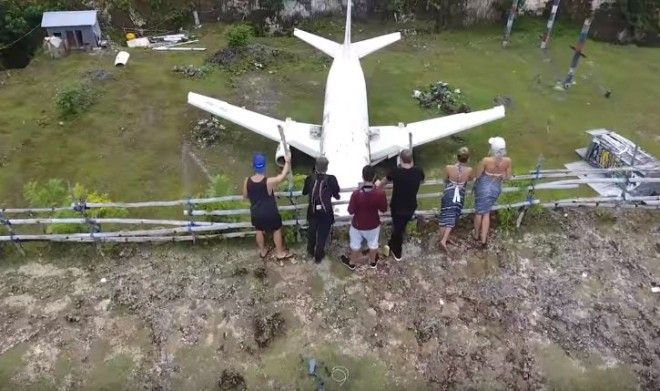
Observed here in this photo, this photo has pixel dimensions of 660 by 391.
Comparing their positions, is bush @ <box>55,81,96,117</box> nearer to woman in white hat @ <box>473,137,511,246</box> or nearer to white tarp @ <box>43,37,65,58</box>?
white tarp @ <box>43,37,65,58</box>

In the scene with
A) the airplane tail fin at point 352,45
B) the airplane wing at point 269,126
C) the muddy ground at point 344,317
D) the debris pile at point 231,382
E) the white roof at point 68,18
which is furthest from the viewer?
the white roof at point 68,18

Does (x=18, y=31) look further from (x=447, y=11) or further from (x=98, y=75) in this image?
(x=447, y=11)

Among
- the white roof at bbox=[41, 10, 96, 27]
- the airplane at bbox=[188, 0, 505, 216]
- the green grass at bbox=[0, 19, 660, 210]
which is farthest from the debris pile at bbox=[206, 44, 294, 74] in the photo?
the white roof at bbox=[41, 10, 96, 27]

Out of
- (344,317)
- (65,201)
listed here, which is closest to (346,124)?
(344,317)

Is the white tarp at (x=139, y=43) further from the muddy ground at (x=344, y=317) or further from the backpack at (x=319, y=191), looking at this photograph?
the backpack at (x=319, y=191)

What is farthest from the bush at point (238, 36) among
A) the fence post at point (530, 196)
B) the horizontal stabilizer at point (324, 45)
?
the fence post at point (530, 196)

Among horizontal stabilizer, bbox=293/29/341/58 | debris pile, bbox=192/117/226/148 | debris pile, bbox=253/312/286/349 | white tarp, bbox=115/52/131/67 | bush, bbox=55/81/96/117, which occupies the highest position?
horizontal stabilizer, bbox=293/29/341/58

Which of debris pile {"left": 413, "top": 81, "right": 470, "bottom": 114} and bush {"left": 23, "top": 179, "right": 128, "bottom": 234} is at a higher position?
bush {"left": 23, "top": 179, "right": 128, "bottom": 234}
